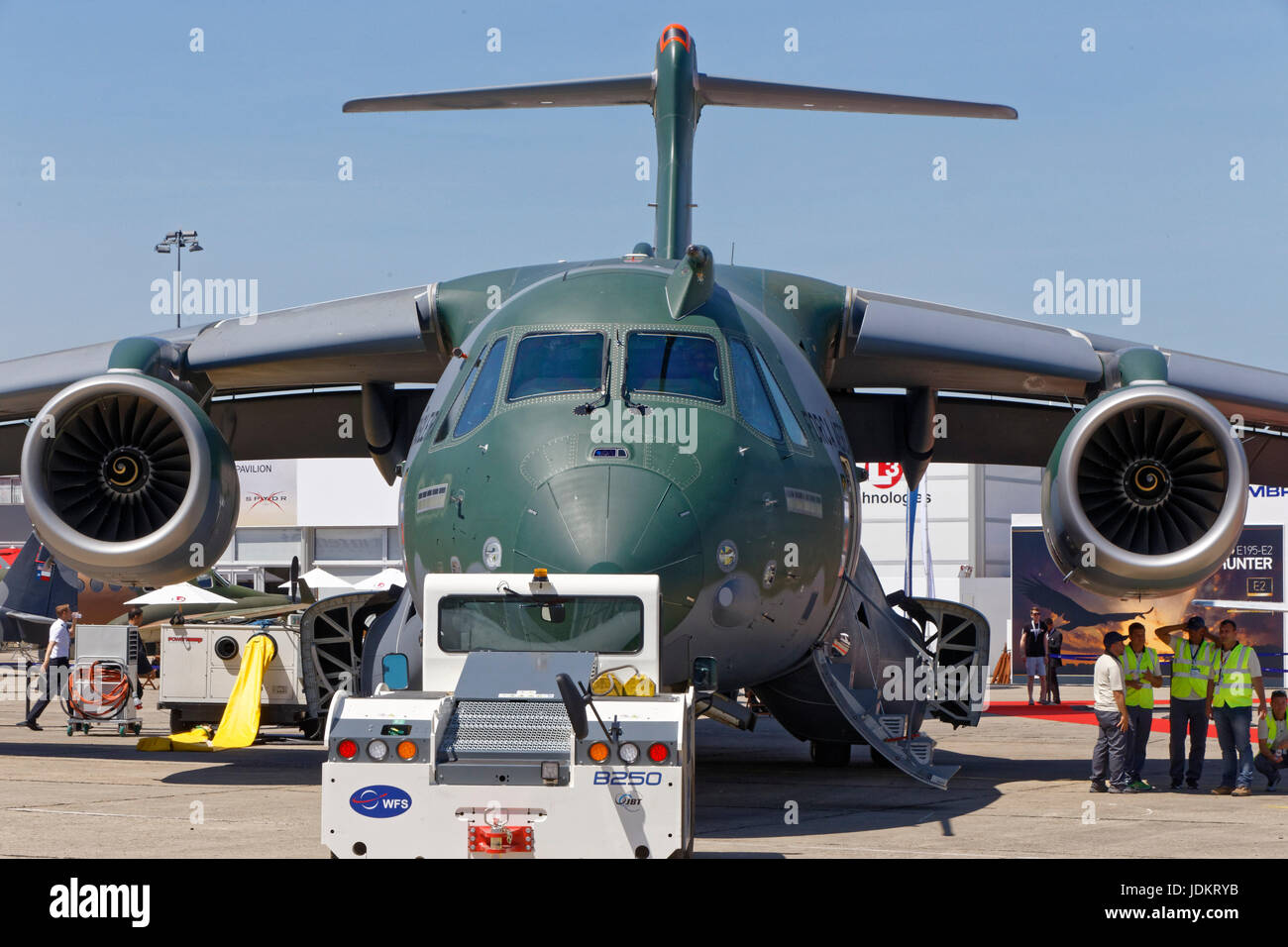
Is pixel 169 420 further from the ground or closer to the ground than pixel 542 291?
closer to the ground

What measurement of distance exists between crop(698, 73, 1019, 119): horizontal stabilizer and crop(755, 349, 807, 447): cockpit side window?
5.31 m

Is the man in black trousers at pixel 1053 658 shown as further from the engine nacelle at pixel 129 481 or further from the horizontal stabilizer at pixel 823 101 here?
the engine nacelle at pixel 129 481

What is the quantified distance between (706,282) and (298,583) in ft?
77.9

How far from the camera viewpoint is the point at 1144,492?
13.1m

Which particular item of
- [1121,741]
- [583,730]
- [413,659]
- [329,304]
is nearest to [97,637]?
[329,304]

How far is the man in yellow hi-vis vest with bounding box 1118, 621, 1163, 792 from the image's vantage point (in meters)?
14.7

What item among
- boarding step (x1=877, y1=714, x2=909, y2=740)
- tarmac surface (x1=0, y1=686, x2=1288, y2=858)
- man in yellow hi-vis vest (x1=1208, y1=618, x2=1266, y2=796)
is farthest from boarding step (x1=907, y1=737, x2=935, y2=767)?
man in yellow hi-vis vest (x1=1208, y1=618, x2=1266, y2=796)

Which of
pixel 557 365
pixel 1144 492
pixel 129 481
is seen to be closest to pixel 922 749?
pixel 1144 492

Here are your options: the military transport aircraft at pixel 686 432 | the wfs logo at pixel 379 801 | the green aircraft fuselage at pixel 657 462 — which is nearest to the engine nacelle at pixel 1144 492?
the military transport aircraft at pixel 686 432

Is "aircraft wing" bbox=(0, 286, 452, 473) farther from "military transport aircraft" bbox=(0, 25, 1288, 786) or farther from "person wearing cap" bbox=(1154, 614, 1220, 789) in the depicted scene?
"person wearing cap" bbox=(1154, 614, 1220, 789)

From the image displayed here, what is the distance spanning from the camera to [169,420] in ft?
44.3

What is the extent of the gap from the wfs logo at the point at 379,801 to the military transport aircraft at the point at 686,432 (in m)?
1.96
